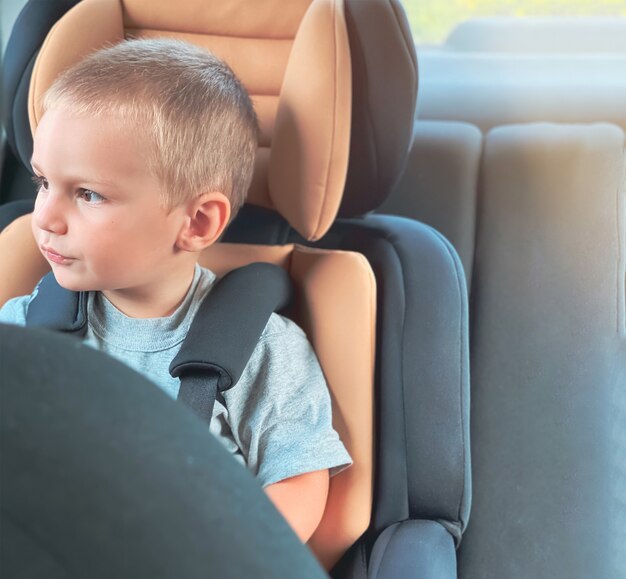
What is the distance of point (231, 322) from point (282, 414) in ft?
0.44

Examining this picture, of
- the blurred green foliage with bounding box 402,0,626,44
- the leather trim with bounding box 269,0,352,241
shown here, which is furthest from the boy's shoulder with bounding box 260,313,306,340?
the blurred green foliage with bounding box 402,0,626,44

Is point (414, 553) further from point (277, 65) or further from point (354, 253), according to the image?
point (277, 65)

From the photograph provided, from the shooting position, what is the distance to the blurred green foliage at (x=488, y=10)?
6.18 ft

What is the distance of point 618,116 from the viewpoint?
1848 mm

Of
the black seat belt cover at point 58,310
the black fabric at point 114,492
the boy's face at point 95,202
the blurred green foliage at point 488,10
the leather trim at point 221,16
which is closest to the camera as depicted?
the black fabric at point 114,492

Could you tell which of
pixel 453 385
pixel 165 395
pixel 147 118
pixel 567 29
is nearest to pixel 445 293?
pixel 453 385

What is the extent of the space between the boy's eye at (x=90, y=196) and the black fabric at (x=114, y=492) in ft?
1.73

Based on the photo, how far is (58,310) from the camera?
43.8 inches

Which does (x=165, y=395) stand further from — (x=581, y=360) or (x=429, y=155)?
(x=429, y=155)

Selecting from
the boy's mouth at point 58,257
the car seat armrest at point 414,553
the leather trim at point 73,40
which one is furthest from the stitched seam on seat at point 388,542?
the leather trim at point 73,40

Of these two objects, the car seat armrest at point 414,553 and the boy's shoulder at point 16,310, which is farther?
the boy's shoulder at point 16,310

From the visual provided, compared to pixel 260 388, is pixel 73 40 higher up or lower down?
higher up

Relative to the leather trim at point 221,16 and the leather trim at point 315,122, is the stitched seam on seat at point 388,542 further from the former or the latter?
the leather trim at point 221,16

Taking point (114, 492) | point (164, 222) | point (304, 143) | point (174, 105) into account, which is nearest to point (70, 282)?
point (164, 222)
